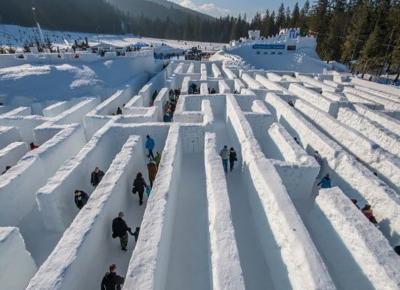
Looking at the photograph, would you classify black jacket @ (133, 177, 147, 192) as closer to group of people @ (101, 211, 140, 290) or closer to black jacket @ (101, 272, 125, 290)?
group of people @ (101, 211, 140, 290)

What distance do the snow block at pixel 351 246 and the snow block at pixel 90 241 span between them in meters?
5.26

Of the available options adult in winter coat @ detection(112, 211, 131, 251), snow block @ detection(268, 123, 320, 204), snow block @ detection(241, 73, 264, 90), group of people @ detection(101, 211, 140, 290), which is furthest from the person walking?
snow block @ detection(241, 73, 264, 90)

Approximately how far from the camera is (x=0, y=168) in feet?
29.9

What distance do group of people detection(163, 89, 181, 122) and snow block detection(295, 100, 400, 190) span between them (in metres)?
7.45

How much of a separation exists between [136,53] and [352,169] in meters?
25.0

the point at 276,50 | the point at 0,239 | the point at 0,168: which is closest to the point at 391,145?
the point at 0,239

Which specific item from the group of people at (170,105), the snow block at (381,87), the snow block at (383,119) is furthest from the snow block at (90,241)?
the snow block at (381,87)

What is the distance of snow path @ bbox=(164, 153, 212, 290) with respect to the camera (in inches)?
230

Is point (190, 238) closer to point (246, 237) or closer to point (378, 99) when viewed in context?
point (246, 237)

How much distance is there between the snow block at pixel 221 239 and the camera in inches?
177

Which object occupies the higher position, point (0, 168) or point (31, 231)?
point (0, 168)

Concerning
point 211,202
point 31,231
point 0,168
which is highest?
point 211,202

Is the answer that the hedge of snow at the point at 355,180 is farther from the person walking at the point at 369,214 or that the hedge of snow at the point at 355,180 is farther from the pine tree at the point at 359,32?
the pine tree at the point at 359,32

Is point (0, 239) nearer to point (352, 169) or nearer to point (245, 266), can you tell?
point (245, 266)
